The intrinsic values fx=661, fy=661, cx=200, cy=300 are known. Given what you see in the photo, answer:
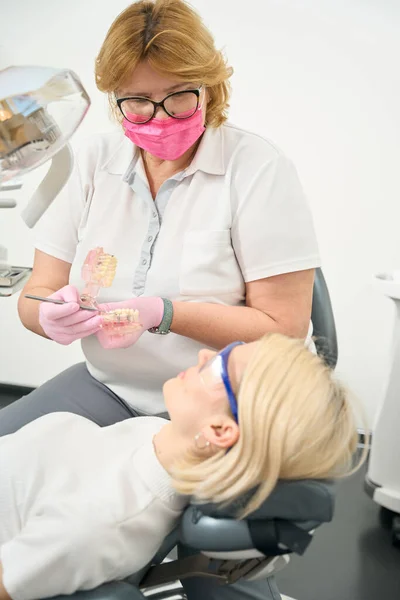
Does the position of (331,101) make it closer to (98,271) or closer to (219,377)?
(98,271)

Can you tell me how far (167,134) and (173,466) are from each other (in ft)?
2.39

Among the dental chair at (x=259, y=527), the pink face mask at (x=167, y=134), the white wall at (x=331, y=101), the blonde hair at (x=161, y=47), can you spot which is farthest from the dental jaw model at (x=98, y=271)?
the white wall at (x=331, y=101)

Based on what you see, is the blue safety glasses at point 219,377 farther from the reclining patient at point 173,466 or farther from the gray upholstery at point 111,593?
the gray upholstery at point 111,593

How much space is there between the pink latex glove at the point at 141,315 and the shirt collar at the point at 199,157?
326 millimetres

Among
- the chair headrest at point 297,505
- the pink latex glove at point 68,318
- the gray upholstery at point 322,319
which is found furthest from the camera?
the gray upholstery at point 322,319

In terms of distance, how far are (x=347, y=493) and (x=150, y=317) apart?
1580 mm

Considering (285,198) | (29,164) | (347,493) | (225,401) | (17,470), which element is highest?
(29,164)

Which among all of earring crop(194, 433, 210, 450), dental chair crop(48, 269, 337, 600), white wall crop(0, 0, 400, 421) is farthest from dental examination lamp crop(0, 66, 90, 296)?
white wall crop(0, 0, 400, 421)

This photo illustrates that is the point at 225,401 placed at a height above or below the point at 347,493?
above

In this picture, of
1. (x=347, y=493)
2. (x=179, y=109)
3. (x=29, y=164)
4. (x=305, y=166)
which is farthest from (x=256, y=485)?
(x=305, y=166)

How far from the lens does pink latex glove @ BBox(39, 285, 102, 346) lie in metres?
1.36

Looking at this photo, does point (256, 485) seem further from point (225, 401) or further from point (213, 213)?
point (213, 213)

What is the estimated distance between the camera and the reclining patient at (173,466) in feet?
3.18

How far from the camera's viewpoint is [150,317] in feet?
4.51
